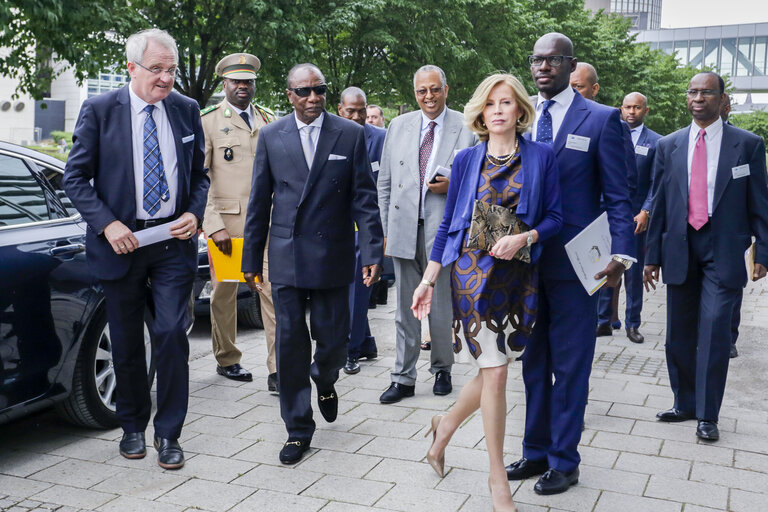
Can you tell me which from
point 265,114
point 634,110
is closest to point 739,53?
point 634,110

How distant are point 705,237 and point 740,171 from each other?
44cm

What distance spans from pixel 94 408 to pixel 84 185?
133 cm

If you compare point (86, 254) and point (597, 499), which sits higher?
point (86, 254)

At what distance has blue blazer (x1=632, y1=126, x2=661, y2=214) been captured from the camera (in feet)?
23.5

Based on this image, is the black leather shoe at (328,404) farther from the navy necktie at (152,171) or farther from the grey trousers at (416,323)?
the navy necktie at (152,171)

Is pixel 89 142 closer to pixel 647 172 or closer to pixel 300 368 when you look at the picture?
pixel 300 368

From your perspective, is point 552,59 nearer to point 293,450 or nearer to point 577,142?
point 577,142

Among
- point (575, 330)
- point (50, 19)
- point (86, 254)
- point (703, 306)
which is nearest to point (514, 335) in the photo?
point (575, 330)

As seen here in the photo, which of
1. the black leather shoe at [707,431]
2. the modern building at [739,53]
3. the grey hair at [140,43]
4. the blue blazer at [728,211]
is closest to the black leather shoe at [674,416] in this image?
the black leather shoe at [707,431]

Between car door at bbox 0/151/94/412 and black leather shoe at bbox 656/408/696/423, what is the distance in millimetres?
3444

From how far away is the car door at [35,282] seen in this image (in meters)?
4.49

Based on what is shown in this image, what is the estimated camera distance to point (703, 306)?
551cm

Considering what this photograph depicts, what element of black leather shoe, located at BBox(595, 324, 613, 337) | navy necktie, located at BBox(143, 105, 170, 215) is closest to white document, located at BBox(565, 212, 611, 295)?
navy necktie, located at BBox(143, 105, 170, 215)

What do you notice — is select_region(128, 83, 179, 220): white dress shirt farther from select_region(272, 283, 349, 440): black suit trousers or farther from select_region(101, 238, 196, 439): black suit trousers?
select_region(272, 283, 349, 440): black suit trousers
